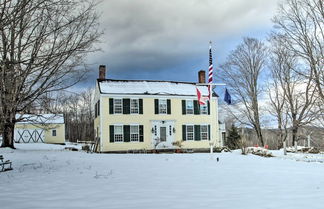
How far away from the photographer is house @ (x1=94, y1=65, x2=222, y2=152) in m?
25.1

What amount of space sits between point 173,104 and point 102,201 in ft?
69.9

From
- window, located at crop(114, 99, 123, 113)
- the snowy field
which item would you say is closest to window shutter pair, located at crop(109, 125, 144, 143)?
window, located at crop(114, 99, 123, 113)

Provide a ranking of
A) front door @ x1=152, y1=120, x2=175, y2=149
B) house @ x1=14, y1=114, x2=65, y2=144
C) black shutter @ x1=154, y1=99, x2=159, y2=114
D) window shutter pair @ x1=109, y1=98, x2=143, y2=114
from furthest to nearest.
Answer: house @ x1=14, y1=114, x2=65, y2=144
black shutter @ x1=154, y1=99, x2=159, y2=114
front door @ x1=152, y1=120, x2=175, y2=149
window shutter pair @ x1=109, y1=98, x2=143, y2=114

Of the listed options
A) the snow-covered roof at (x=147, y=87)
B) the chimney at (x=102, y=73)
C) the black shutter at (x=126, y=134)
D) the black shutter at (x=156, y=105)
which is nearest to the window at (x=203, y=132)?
the snow-covered roof at (x=147, y=87)

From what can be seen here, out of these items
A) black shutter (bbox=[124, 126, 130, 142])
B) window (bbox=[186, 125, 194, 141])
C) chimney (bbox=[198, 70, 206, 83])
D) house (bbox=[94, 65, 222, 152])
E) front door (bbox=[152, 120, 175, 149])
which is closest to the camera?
house (bbox=[94, 65, 222, 152])

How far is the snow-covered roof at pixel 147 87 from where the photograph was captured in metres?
25.9

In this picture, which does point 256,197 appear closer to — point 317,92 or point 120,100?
point 317,92

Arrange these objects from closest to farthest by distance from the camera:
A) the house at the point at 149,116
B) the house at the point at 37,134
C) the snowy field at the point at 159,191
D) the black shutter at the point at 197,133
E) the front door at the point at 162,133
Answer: the snowy field at the point at 159,191, the house at the point at 149,116, the front door at the point at 162,133, the black shutter at the point at 197,133, the house at the point at 37,134

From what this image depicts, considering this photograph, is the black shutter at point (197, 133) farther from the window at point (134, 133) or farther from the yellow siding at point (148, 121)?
the window at point (134, 133)

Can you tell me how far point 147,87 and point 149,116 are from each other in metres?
2.68

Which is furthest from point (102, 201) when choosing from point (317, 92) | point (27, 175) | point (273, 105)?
point (273, 105)

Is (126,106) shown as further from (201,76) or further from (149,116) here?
(201,76)

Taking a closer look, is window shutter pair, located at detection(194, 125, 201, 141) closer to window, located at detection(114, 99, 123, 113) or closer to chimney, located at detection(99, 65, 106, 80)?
window, located at detection(114, 99, 123, 113)

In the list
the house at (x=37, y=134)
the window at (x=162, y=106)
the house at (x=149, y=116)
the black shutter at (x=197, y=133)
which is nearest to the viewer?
the house at (x=149, y=116)
